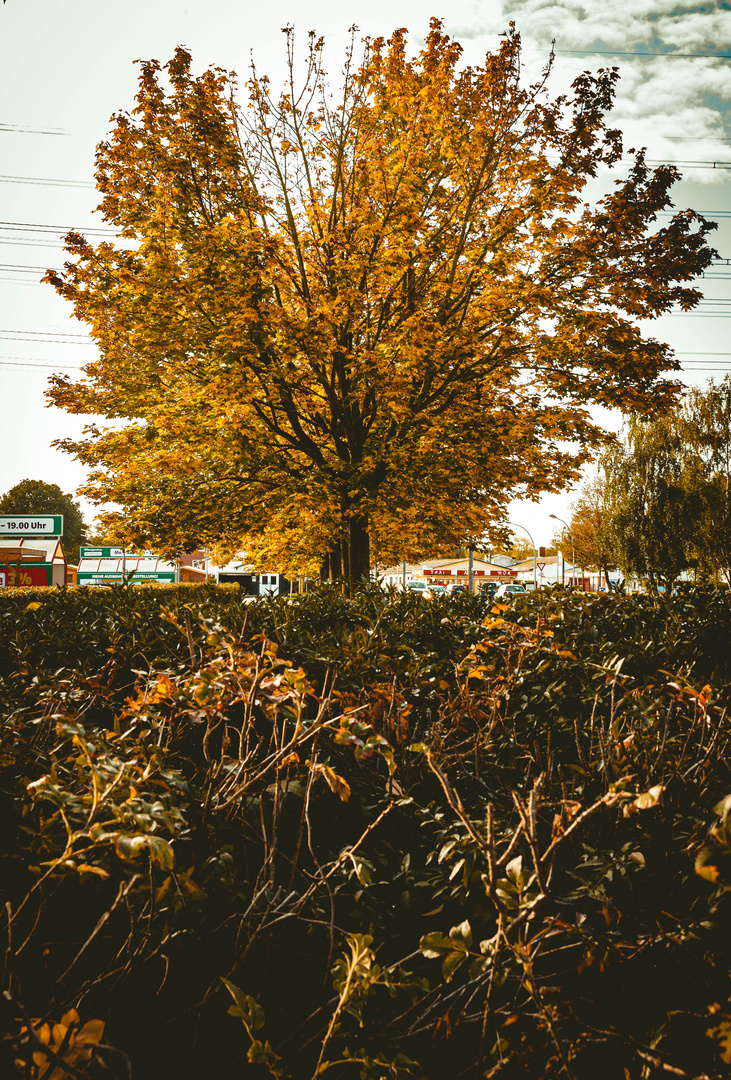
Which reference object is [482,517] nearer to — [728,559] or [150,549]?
[150,549]

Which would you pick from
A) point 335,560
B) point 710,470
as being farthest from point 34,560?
point 710,470

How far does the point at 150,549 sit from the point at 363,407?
4.49 m

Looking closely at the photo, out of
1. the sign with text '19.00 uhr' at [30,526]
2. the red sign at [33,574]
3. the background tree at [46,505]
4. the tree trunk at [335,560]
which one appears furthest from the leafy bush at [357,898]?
the background tree at [46,505]

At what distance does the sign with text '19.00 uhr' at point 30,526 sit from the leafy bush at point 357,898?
120 ft

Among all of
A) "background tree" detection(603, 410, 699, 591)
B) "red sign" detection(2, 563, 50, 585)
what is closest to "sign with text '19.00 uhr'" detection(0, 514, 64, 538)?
"red sign" detection(2, 563, 50, 585)

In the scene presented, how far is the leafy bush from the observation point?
3.82ft

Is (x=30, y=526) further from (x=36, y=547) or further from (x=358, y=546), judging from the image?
(x=358, y=546)

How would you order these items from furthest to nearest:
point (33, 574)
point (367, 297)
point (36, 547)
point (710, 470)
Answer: point (36, 547) < point (33, 574) < point (710, 470) < point (367, 297)

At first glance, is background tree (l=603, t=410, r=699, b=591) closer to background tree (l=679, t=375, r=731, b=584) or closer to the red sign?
background tree (l=679, t=375, r=731, b=584)

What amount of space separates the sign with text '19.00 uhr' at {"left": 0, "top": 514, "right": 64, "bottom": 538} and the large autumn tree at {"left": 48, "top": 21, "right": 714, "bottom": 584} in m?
28.2

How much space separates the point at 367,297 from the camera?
10.1 metres

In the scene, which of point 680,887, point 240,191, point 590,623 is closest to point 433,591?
point 590,623

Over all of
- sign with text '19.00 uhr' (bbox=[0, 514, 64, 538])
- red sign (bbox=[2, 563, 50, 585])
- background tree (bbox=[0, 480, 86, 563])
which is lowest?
red sign (bbox=[2, 563, 50, 585])

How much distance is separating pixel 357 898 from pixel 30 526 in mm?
38487
